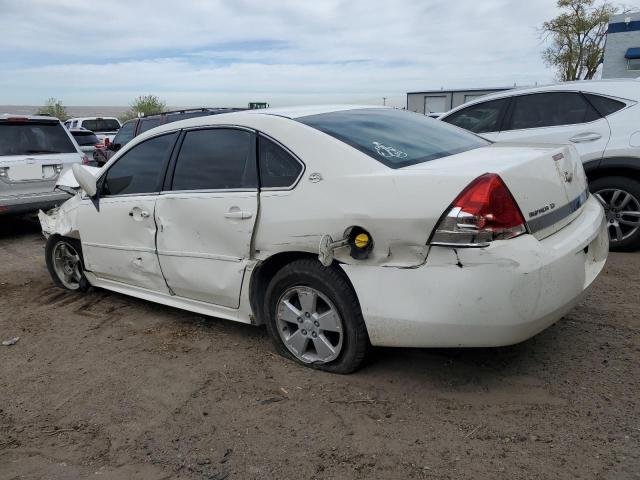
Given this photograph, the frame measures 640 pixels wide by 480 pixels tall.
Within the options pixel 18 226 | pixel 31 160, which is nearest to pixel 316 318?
pixel 31 160

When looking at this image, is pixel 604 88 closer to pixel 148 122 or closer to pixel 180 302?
pixel 180 302

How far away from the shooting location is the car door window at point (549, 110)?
18.5 feet

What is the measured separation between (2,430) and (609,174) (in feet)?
17.9

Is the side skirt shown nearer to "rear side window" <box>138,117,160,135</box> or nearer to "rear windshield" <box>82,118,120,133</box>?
"rear side window" <box>138,117,160,135</box>

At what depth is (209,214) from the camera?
3.54m

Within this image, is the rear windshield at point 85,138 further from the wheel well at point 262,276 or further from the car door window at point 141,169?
the wheel well at point 262,276

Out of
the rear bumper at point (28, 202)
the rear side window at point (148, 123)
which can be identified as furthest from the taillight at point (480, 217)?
the rear side window at point (148, 123)

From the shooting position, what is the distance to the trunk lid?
270 centimetres

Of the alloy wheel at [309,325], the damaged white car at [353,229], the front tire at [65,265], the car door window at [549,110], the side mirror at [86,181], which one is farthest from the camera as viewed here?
the car door window at [549,110]

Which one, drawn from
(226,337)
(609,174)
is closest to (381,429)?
(226,337)

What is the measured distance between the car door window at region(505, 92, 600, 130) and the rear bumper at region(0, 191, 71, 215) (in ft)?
20.4

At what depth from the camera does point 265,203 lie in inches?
129

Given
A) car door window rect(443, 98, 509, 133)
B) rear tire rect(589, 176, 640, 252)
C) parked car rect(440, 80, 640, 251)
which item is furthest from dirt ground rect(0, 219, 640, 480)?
car door window rect(443, 98, 509, 133)

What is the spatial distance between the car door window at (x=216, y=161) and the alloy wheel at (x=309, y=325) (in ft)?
2.47
